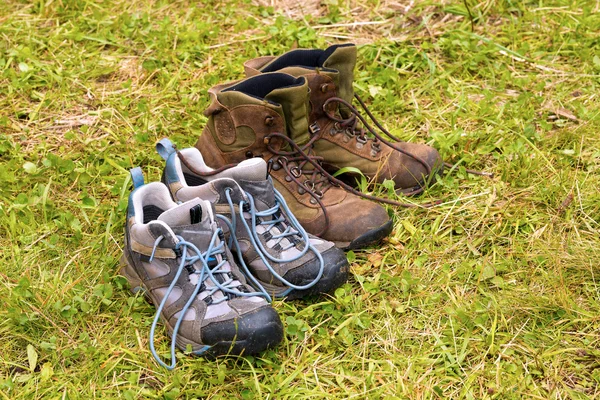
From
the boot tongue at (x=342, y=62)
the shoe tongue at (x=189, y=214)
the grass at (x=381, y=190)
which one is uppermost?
the boot tongue at (x=342, y=62)

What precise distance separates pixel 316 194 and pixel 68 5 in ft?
7.89

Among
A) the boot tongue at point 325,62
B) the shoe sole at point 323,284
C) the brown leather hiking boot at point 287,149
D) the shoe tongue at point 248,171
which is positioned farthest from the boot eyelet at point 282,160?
the shoe sole at point 323,284

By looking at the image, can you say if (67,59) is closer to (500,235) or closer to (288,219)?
(288,219)

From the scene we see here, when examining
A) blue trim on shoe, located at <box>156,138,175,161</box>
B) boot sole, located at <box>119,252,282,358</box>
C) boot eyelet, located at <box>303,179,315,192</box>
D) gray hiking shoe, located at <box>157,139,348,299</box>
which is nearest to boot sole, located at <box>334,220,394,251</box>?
gray hiking shoe, located at <box>157,139,348,299</box>

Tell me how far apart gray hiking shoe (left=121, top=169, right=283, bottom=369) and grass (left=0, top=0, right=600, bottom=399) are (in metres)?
0.08

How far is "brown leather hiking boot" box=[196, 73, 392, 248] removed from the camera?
2.84m

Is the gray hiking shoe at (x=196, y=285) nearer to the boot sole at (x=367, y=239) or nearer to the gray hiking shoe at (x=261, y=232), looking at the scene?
the gray hiking shoe at (x=261, y=232)

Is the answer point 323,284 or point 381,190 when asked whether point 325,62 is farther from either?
point 323,284

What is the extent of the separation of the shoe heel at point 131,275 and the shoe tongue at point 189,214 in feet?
0.96

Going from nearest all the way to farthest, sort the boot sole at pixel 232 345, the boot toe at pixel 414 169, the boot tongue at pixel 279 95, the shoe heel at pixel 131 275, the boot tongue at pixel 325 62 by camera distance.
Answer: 1. the boot sole at pixel 232 345
2. the shoe heel at pixel 131 275
3. the boot tongue at pixel 279 95
4. the boot tongue at pixel 325 62
5. the boot toe at pixel 414 169

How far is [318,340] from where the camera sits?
8.50 feet

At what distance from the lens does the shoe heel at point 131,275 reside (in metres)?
2.69

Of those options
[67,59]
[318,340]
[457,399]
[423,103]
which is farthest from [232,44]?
[457,399]

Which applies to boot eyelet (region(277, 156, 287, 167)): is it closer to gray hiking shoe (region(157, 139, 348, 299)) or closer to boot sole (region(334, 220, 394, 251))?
gray hiking shoe (region(157, 139, 348, 299))
